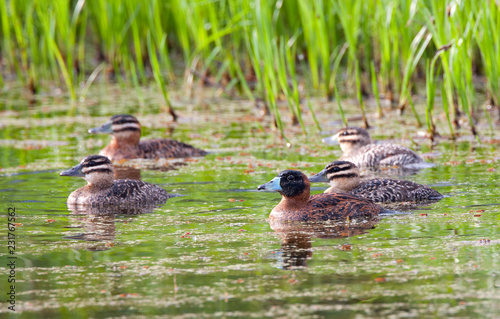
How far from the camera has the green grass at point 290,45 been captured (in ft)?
33.6

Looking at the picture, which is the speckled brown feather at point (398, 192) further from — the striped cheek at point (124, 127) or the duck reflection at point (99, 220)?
the striped cheek at point (124, 127)

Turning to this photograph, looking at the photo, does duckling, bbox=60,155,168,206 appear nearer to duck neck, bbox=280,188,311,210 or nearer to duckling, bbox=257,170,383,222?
duckling, bbox=257,170,383,222

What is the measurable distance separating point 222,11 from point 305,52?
3602mm

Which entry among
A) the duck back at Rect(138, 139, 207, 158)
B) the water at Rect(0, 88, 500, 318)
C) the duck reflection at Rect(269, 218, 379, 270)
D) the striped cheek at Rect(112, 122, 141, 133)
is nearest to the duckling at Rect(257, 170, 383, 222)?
the duck reflection at Rect(269, 218, 379, 270)

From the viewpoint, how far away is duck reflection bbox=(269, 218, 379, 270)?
588cm

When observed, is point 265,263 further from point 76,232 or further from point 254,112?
point 254,112

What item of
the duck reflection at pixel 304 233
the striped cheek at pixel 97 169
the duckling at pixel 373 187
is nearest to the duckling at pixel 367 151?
the duckling at pixel 373 187

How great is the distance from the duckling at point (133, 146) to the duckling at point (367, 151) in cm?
191

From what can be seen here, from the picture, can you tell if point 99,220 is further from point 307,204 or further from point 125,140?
point 125,140

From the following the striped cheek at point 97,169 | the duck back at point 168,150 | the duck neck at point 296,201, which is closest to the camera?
the duck neck at point 296,201

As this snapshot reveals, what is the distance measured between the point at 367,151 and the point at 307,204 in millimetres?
2960

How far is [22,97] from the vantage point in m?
16.5

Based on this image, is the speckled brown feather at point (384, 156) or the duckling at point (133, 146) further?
the duckling at point (133, 146)

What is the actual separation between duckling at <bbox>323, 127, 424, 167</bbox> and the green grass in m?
0.58
